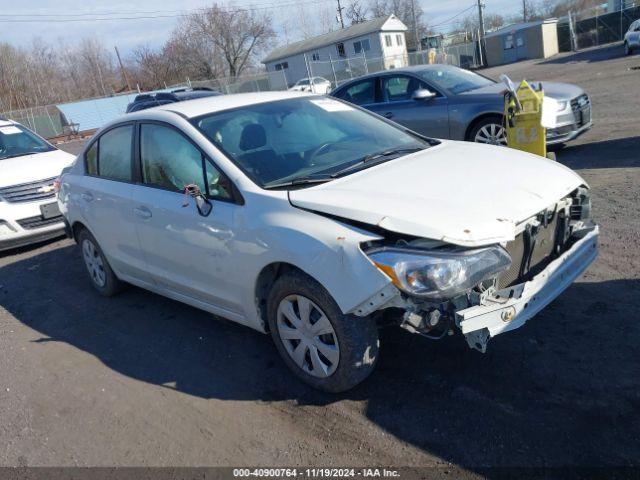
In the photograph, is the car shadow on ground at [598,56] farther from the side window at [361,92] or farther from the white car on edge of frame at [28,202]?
the white car on edge of frame at [28,202]

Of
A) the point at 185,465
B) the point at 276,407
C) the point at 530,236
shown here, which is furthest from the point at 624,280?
the point at 185,465

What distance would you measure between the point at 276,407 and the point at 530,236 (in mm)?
1806

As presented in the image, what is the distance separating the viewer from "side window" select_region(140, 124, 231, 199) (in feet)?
12.2

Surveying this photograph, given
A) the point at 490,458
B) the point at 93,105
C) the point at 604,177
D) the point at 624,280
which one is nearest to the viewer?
the point at 490,458

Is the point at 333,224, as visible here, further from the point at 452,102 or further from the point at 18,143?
the point at 18,143

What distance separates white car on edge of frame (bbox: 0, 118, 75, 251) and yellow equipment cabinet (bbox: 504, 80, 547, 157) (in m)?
6.21

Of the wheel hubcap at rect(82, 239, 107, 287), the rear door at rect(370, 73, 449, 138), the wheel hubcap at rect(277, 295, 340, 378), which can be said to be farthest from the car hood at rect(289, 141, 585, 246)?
the rear door at rect(370, 73, 449, 138)

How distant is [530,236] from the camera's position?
3.21 meters

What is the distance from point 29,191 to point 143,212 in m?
4.39

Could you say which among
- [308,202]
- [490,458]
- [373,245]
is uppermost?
[308,202]

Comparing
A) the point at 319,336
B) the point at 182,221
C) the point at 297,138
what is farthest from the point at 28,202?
the point at 319,336

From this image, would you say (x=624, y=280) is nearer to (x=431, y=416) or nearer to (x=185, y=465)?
(x=431, y=416)

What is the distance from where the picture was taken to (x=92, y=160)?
5.34 metres

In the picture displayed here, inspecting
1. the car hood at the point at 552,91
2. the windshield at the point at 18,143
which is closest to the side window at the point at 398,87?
the car hood at the point at 552,91
